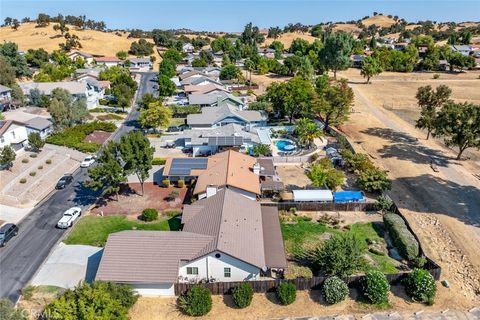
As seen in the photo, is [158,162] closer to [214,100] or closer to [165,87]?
[214,100]

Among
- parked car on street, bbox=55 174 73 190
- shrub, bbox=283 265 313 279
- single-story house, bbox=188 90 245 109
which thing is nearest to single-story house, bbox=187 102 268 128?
single-story house, bbox=188 90 245 109

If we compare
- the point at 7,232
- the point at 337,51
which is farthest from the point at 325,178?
the point at 337,51

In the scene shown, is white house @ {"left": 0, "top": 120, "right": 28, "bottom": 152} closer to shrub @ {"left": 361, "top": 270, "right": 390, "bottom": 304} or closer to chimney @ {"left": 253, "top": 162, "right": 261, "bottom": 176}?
chimney @ {"left": 253, "top": 162, "right": 261, "bottom": 176}

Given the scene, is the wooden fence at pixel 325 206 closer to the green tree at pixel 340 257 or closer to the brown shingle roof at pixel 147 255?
the green tree at pixel 340 257

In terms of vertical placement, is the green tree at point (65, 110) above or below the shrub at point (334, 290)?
above

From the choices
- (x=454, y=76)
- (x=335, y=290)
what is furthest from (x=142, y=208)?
(x=454, y=76)

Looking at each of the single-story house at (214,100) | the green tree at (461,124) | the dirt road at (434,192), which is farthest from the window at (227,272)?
the single-story house at (214,100)

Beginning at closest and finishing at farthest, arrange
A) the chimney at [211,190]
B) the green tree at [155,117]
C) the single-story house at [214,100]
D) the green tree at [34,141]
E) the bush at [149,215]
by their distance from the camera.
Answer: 1. the bush at [149,215]
2. the chimney at [211,190]
3. the green tree at [34,141]
4. the green tree at [155,117]
5. the single-story house at [214,100]

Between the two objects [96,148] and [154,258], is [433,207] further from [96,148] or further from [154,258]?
[96,148]
